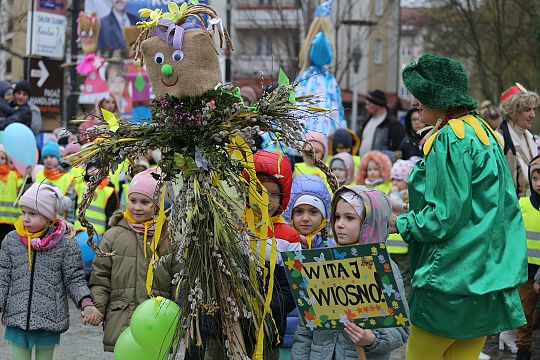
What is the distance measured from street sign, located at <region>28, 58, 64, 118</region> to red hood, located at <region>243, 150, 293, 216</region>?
10.8m

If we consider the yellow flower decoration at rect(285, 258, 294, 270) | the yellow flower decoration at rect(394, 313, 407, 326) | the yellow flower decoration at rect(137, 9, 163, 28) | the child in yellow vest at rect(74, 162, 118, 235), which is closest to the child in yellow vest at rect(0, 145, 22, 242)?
the child in yellow vest at rect(74, 162, 118, 235)

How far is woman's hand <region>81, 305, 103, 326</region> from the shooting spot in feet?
19.9

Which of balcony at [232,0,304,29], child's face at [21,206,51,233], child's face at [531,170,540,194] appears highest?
balcony at [232,0,304,29]

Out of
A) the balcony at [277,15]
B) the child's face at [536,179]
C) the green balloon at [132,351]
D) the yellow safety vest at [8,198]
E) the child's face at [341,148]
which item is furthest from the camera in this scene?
the balcony at [277,15]

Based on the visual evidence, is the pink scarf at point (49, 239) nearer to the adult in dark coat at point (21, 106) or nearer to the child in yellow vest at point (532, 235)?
the child in yellow vest at point (532, 235)

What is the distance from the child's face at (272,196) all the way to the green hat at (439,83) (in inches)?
38.1

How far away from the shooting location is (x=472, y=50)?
3256cm

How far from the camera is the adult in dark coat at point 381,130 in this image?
40.4ft

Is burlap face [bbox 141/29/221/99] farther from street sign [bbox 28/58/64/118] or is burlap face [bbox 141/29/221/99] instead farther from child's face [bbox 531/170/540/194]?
street sign [bbox 28/58/64/118]

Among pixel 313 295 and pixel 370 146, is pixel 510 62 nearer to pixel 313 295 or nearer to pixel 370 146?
pixel 370 146

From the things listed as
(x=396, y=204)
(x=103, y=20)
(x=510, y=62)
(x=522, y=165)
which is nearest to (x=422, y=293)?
(x=396, y=204)

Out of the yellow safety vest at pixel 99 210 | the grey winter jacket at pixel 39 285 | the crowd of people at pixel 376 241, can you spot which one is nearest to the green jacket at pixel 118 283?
the crowd of people at pixel 376 241

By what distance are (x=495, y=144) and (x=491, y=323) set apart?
89cm

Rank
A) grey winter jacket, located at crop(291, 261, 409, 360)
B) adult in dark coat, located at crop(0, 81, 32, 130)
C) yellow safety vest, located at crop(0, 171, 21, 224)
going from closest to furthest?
grey winter jacket, located at crop(291, 261, 409, 360), yellow safety vest, located at crop(0, 171, 21, 224), adult in dark coat, located at crop(0, 81, 32, 130)
